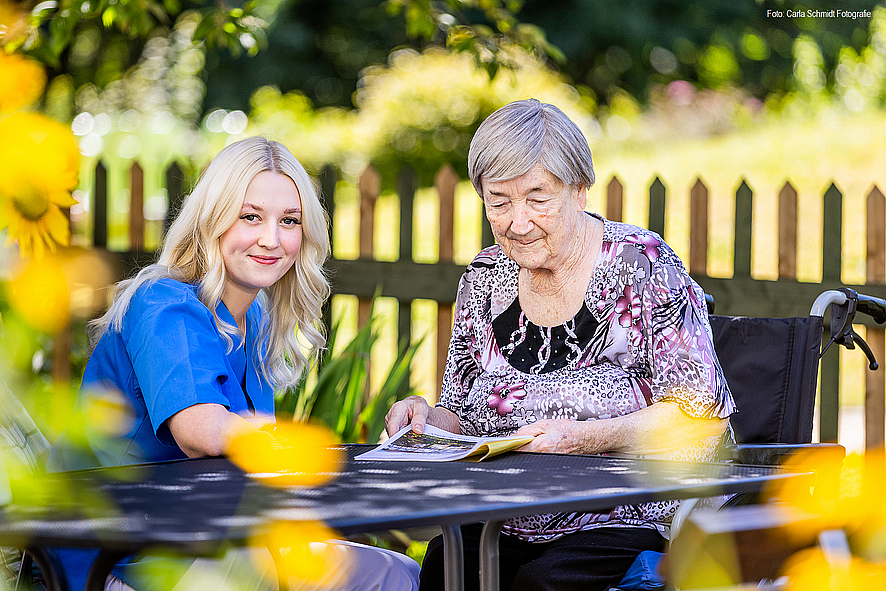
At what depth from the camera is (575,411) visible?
2.11 meters

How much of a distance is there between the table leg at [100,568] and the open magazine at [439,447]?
664 mm

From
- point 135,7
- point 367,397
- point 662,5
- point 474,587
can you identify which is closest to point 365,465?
point 474,587

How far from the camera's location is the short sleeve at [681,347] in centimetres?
204

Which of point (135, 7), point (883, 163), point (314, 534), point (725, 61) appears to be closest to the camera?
point (314, 534)

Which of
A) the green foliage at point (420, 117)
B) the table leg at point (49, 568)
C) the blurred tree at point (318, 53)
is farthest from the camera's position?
the blurred tree at point (318, 53)

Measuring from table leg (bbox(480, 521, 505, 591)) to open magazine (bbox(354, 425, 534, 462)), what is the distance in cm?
25

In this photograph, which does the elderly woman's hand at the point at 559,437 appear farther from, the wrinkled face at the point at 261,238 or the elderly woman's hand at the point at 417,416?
the wrinkled face at the point at 261,238

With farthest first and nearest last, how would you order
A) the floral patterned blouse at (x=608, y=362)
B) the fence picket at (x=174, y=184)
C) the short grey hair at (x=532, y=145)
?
the fence picket at (x=174, y=184)
the short grey hair at (x=532, y=145)
the floral patterned blouse at (x=608, y=362)

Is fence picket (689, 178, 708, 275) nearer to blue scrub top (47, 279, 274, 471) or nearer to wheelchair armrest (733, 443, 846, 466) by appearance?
wheelchair armrest (733, 443, 846, 466)

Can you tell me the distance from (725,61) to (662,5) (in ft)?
8.07

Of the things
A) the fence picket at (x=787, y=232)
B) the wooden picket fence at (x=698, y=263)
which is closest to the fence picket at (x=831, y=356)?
A: the wooden picket fence at (x=698, y=263)

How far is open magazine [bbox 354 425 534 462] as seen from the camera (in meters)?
1.81

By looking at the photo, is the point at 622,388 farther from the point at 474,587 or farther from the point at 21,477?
the point at 21,477

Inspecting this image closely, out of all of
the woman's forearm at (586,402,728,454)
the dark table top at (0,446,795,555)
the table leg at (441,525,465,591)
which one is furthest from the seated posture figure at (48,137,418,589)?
the woman's forearm at (586,402,728,454)
